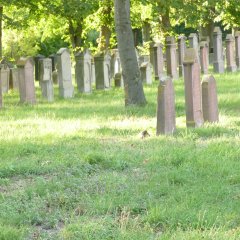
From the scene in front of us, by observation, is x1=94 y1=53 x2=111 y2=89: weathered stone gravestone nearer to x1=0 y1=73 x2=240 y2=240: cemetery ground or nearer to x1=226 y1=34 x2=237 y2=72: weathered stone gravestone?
x1=226 y1=34 x2=237 y2=72: weathered stone gravestone

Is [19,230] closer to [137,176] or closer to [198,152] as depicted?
[137,176]

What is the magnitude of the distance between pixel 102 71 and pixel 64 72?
2953mm

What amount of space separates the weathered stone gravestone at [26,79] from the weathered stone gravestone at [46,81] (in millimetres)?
1158

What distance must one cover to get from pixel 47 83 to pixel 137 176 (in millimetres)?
12505

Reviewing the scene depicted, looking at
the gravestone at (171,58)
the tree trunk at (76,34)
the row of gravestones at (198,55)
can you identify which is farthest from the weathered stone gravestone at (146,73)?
the tree trunk at (76,34)

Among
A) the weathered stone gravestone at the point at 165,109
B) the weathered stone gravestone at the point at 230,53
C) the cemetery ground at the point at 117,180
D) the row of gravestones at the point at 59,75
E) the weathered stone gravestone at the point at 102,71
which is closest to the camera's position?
the cemetery ground at the point at 117,180

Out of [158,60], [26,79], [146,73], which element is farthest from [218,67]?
[26,79]

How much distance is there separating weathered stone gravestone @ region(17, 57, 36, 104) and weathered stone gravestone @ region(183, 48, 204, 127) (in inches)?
277

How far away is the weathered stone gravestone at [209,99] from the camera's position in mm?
12727

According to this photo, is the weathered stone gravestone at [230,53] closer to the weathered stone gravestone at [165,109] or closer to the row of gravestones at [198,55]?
the row of gravestones at [198,55]

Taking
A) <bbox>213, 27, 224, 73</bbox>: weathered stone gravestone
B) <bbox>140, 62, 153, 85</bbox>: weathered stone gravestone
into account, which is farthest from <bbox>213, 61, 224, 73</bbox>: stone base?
<bbox>140, 62, 153, 85</bbox>: weathered stone gravestone

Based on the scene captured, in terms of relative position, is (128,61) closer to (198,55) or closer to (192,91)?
(192,91)

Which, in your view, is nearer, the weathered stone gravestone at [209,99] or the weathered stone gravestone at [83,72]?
the weathered stone gravestone at [209,99]

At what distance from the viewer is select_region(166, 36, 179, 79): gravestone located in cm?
2662
